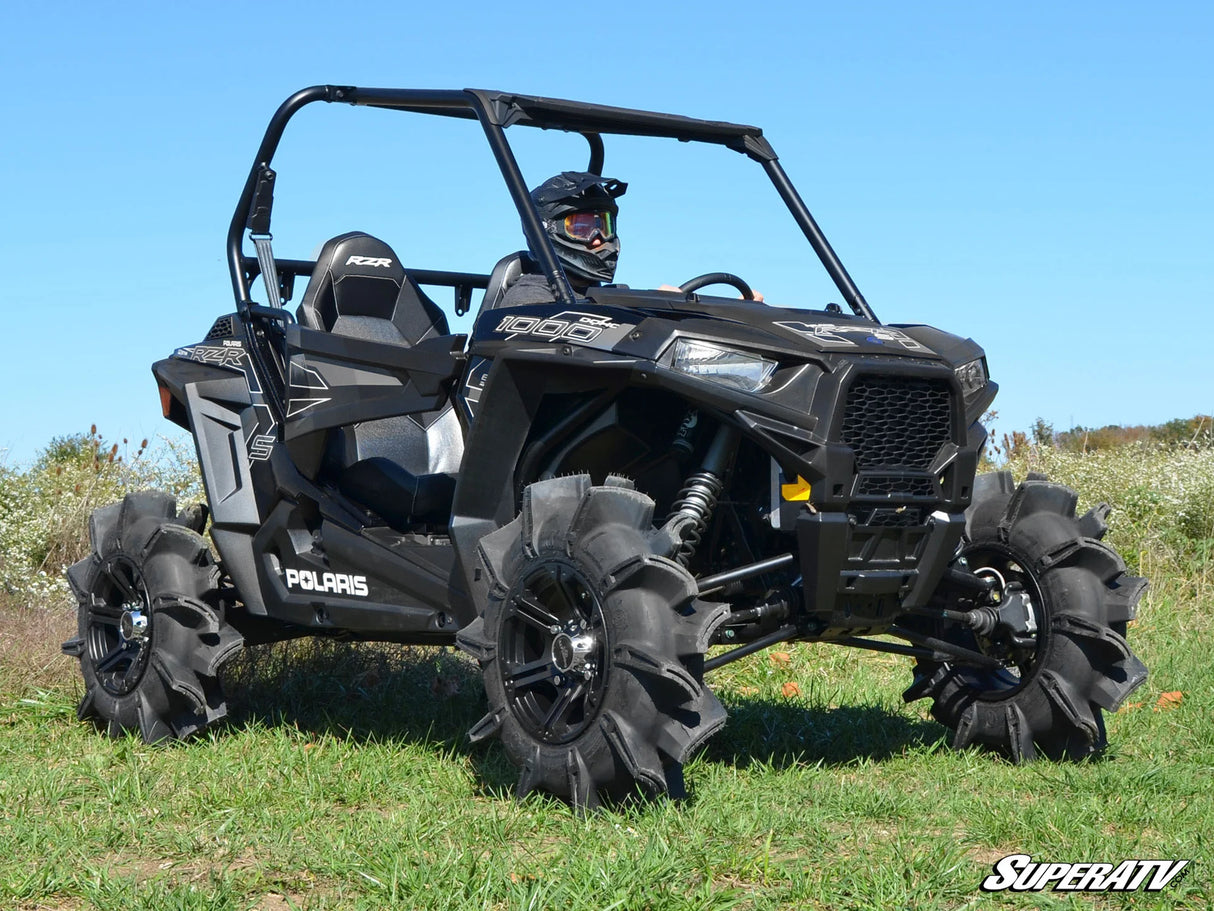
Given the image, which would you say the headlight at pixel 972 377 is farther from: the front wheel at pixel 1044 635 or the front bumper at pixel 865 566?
the front wheel at pixel 1044 635

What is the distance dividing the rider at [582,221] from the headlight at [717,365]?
1483 millimetres

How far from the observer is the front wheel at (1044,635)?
5.64 meters

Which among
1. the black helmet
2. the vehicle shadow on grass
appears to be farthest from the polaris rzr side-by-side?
the vehicle shadow on grass

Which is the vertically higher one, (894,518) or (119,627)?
(894,518)

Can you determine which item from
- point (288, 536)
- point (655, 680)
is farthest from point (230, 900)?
point (288, 536)

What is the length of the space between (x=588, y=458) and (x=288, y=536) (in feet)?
5.66

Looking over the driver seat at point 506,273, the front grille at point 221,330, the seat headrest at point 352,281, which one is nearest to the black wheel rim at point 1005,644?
the driver seat at point 506,273

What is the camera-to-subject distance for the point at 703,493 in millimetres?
4953

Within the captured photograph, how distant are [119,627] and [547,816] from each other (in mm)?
3085

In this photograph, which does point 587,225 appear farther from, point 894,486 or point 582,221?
point 894,486

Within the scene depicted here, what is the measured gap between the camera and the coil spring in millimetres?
4926

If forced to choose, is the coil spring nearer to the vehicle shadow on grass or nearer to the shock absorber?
the shock absorber

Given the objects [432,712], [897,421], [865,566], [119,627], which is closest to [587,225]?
[897,421]

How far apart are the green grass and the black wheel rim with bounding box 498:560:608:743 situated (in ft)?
1.05
